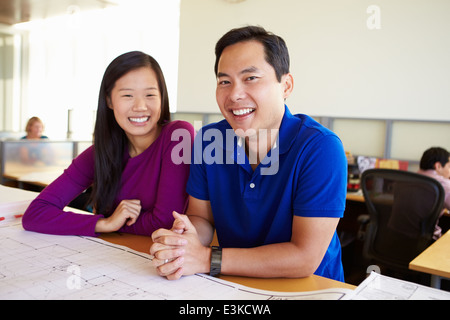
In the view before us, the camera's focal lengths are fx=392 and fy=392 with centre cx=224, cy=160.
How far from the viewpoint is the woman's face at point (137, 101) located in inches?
58.8

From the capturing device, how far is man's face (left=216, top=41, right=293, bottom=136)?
1192 millimetres

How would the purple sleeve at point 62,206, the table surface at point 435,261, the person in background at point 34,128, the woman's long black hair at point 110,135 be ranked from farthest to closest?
the person in background at point 34,128, the table surface at point 435,261, the woman's long black hair at point 110,135, the purple sleeve at point 62,206

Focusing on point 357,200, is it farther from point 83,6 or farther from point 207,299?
point 83,6

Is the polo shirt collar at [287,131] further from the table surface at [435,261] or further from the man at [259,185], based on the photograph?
the table surface at [435,261]

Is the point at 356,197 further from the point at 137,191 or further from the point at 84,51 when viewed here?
the point at 84,51

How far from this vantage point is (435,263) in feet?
5.73

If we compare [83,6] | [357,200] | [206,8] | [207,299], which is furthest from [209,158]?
[83,6]

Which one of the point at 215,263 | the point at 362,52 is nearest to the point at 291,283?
the point at 215,263

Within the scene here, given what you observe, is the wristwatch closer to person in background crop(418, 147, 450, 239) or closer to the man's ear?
the man's ear

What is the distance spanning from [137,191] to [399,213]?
1930 millimetres

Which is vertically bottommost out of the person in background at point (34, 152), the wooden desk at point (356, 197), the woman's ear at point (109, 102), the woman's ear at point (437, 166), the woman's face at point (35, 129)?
the wooden desk at point (356, 197)

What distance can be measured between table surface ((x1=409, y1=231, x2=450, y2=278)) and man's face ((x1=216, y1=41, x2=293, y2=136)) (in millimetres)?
1029

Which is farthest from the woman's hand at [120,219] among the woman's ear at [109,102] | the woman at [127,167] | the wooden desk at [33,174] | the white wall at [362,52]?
the white wall at [362,52]
